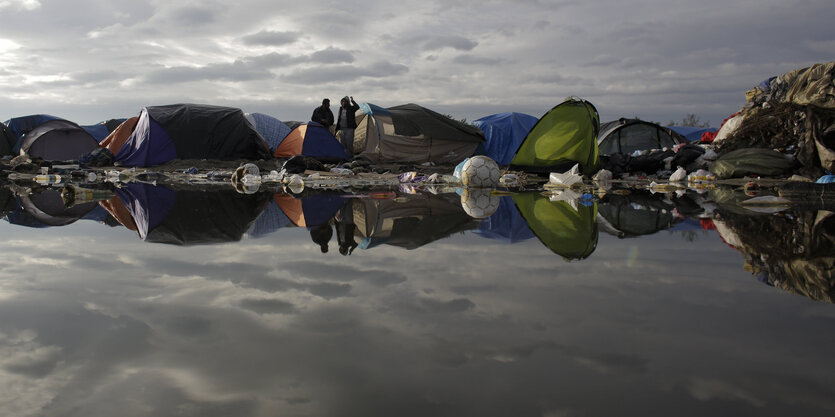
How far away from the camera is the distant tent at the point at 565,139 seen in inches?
547

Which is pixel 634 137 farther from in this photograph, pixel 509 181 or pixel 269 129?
pixel 269 129

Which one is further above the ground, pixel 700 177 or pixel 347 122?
pixel 347 122

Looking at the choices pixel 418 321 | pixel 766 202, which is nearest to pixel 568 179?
pixel 766 202

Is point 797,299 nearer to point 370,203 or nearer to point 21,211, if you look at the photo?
point 370,203

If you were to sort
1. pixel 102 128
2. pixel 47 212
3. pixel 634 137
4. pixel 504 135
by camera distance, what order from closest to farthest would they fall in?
pixel 47 212 → pixel 634 137 → pixel 504 135 → pixel 102 128

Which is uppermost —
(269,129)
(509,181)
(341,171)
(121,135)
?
(269,129)

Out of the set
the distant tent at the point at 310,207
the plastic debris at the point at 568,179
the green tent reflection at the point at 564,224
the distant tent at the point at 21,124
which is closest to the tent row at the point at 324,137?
the distant tent at the point at 21,124

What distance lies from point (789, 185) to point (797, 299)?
280 inches

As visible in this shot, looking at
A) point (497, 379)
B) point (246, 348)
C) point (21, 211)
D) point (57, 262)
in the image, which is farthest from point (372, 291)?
point (21, 211)

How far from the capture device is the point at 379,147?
18.9m

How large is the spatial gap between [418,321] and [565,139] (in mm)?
12252

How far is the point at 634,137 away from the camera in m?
18.5

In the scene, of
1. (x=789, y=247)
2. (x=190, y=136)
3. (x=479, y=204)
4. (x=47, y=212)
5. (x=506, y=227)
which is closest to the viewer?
(x=789, y=247)

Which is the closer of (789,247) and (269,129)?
(789,247)
